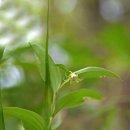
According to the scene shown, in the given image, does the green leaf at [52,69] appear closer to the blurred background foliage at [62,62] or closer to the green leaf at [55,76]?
the green leaf at [55,76]

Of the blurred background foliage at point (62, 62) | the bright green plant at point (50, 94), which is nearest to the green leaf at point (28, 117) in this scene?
the bright green plant at point (50, 94)

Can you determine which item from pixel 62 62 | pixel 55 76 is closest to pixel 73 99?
pixel 55 76

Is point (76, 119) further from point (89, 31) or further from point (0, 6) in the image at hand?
point (89, 31)

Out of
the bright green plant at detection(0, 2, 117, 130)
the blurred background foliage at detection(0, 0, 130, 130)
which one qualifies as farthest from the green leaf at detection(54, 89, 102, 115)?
the blurred background foliage at detection(0, 0, 130, 130)

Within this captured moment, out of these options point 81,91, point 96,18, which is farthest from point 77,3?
point 81,91

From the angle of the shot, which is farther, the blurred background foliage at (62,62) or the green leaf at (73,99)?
the blurred background foliage at (62,62)

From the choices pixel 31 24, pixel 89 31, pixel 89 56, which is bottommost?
pixel 89 31

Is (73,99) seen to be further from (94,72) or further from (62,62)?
(62,62)

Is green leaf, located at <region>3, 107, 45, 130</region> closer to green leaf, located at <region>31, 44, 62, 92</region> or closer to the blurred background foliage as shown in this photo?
green leaf, located at <region>31, 44, 62, 92</region>

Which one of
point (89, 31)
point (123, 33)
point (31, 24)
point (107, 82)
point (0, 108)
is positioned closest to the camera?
point (0, 108)
